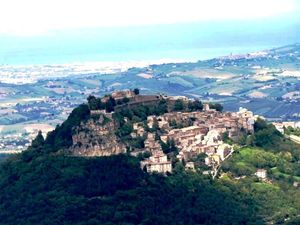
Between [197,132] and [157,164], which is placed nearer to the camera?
[157,164]

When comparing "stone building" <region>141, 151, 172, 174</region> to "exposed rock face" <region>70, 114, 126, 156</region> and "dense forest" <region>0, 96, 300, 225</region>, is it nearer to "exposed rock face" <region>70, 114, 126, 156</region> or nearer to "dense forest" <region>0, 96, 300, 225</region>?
"dense forest" <region>0, 96, 300, 225</region>

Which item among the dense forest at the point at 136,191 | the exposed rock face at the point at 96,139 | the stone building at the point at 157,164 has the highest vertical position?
the exposed rock face at the point at 96,139

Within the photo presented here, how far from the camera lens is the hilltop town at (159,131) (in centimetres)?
6016

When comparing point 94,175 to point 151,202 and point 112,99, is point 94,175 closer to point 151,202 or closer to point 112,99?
point 151,202

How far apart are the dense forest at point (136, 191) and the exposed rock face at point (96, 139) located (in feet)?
2.95

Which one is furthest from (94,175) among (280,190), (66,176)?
(280,190)

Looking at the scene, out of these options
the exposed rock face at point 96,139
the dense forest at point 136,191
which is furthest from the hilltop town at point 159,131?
the dense forest at point 136,191

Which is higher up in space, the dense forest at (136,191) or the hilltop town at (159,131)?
the hilltop town at (159,131)

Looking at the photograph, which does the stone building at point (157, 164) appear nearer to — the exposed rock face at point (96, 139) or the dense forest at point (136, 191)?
the dense forest at point (136, 191)

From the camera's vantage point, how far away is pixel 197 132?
64.8 metres

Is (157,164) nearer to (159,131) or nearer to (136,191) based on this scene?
(136,191)

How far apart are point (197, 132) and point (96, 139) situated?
714 cm

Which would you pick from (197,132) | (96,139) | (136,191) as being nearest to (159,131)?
(197,132)

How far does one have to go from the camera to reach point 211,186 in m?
56.5
